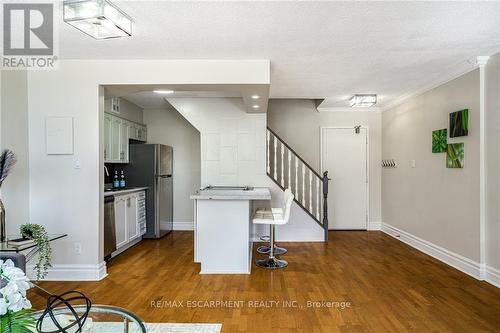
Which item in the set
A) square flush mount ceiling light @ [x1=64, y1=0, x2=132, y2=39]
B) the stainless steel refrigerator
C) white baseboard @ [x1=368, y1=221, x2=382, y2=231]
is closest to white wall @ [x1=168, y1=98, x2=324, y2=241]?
the stainless steel refrigerator

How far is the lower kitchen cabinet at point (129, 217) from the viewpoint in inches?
168

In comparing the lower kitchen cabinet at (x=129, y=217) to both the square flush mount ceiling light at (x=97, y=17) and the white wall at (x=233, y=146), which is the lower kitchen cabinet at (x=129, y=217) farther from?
the square flush mount ceiling light at (x=97, y=17)

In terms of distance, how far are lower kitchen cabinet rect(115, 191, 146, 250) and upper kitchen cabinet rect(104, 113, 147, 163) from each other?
0.67 meters

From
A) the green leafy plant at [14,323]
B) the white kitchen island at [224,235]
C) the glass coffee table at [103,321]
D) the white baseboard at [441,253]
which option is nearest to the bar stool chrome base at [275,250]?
the white kitchen island at [224,235]

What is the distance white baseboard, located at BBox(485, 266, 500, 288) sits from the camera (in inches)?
121

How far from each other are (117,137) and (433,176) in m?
4.88

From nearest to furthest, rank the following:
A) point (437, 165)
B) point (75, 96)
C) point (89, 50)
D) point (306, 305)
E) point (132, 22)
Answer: point (132, 22) < point (306, 305) < point (89, 50) < point (75, 96) < point (437, 165)

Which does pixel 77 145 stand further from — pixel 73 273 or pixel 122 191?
pixel 73 273

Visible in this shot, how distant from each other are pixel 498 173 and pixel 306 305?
2.45 m

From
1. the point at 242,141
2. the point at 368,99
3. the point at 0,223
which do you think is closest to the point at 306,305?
the point at 0,223

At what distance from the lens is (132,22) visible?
243 centimetres

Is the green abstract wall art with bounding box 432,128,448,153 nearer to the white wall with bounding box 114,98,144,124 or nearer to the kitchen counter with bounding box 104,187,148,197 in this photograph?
the kitchen counter with bounding box 104,187,148,197

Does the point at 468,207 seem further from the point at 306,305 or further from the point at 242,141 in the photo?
the point at 242,141

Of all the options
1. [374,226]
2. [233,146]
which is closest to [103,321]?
[233,146]
